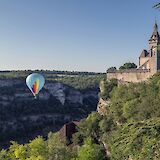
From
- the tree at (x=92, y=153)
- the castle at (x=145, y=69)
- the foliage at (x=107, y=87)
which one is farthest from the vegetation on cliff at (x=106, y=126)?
the castle at (x=145, y=69)

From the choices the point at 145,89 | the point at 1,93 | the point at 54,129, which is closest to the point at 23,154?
the point at 145,89

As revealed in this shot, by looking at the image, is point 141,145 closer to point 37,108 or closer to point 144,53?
point 144,53

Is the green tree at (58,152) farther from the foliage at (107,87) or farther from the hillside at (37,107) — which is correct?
the hillside at (37,107)

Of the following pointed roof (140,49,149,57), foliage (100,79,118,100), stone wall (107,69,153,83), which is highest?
pointed roof (140,49,149,57)

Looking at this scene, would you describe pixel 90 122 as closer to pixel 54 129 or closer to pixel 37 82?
pixel 37 82

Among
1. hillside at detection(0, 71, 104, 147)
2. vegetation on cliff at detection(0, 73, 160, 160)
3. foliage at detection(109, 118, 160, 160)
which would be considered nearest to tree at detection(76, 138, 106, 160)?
vegetation on cliff at detection(0, 73, 160, 160)

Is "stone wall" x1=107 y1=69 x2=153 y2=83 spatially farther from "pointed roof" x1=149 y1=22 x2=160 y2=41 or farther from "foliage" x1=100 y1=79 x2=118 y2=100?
"pointed roof" x1=149 y1=22 x2=160 y2=41

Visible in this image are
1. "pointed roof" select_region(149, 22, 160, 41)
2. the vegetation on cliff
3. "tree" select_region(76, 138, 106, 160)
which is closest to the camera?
the vegetation on cliff

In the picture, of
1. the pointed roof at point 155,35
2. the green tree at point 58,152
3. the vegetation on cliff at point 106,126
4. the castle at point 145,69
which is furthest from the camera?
the pointed roof at point 155,35
